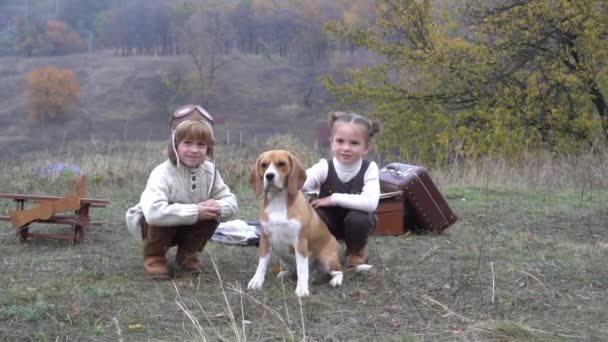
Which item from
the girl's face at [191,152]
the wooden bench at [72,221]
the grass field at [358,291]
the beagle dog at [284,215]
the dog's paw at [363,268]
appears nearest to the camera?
the grass field at [358,291]

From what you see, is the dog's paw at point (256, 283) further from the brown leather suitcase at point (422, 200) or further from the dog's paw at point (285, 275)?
the brown leather suitcase at point (422, 200)

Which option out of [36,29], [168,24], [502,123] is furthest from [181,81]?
[502,123]

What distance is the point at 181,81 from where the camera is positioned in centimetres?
3244

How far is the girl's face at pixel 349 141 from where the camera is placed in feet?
16.5

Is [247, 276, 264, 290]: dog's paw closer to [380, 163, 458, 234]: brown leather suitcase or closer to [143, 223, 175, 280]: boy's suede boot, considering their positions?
[143, 223, 175, 280]: boy's suede boot

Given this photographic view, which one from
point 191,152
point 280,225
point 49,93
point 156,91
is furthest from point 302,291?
point 156,91

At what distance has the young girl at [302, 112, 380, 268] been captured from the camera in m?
5.04

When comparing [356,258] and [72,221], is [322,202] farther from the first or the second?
[72,221]

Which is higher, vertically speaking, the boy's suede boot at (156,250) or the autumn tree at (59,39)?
the autumn tree at (59,39)

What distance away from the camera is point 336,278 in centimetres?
465

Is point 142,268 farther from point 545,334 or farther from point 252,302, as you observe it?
point 545,334

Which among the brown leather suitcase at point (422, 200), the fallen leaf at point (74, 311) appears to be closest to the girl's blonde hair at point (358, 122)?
the brown leather suitcase at point (422, 200)

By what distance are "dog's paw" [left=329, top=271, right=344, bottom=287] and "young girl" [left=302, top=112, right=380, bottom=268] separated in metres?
0.42

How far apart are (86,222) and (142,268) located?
1158 mm
